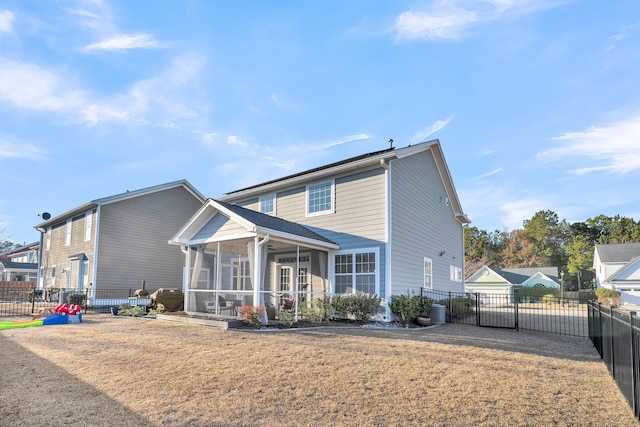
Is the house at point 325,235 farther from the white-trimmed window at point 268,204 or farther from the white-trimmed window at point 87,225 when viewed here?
the white-trimmed window at point 87,225

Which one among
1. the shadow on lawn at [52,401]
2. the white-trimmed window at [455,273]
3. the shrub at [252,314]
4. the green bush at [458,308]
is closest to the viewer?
the shadow on lawn at [52,401]

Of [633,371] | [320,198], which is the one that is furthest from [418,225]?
[633,371]

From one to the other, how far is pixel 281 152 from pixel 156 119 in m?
6.02

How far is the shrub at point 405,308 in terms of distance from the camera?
12383mm

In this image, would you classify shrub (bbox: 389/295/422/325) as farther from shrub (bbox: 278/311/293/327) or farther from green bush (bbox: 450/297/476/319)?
shrub (bbox: 278/311/293/327)

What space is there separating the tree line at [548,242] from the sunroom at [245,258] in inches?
1799

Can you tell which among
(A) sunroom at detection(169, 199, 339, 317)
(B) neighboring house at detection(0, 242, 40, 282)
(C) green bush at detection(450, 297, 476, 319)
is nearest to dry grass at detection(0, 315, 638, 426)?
(A) sunroom at detection(169, 199, 339, 317)

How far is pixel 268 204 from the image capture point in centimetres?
1689

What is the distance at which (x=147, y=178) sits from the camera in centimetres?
2655

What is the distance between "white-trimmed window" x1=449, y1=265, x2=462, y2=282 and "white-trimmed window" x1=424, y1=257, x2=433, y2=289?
3.68 m

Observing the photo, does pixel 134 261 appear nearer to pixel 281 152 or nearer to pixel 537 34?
pixel 281 152

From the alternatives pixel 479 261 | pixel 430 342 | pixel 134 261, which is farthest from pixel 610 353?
pixel 479 261

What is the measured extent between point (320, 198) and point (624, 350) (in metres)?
11.0

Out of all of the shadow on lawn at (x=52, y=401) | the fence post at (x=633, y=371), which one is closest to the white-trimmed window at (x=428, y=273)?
the fence post at (x=633, y=371)
